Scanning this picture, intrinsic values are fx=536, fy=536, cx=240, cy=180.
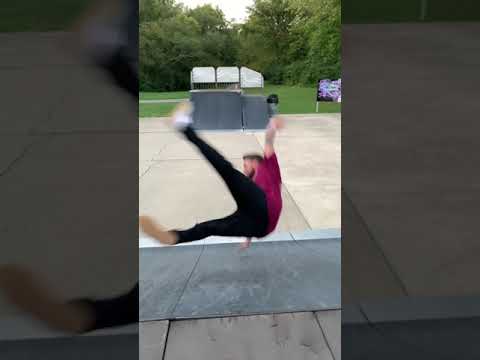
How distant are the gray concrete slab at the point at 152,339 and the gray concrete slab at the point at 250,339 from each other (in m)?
0.05

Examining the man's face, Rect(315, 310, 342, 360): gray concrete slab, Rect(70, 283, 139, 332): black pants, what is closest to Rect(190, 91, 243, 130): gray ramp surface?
the man's face

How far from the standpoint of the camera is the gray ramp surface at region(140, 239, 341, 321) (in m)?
3.78

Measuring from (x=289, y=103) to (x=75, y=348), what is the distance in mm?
12372

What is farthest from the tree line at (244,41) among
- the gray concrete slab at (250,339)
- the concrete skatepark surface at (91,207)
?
the gray concrete slab at (250,339)

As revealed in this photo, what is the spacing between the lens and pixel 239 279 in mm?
Answer: 4297

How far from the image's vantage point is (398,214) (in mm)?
5578

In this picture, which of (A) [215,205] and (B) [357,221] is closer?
(B) [357,221]

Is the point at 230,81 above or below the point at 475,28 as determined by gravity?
below

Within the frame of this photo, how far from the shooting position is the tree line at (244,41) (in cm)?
945

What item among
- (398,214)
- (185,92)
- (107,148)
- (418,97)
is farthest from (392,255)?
(185,92)

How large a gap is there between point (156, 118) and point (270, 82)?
347cm

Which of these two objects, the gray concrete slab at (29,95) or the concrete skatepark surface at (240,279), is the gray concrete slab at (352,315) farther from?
the gray concrete slab at (29,95)

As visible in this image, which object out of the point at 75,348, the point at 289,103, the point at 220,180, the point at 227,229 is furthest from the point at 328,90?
the point at 75,348

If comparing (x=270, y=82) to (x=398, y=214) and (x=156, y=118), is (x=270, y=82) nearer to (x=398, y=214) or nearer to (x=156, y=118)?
(x=156, y=118)
